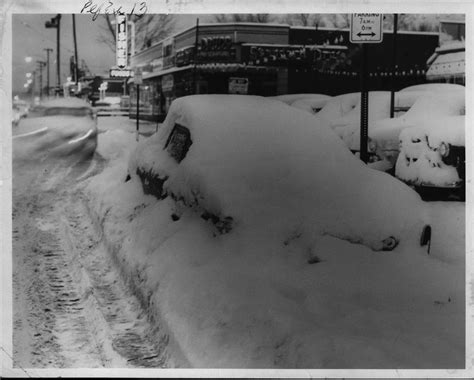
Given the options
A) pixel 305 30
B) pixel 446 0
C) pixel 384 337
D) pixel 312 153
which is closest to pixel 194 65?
pixel 305 30

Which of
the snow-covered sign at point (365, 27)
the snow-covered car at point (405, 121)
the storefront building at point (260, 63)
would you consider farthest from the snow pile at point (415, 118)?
the snow-covered sign at point (365, 27)

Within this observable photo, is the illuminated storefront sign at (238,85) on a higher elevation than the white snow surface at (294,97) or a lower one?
higher

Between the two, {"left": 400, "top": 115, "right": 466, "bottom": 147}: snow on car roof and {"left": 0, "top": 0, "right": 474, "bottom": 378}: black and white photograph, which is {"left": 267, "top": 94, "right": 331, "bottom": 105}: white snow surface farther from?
{"left": 400, "top": 115, "right": 466, "bottom": 147}: snow on car roof

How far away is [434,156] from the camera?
278 inches

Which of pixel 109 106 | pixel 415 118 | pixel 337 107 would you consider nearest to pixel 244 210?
pixel 337 107

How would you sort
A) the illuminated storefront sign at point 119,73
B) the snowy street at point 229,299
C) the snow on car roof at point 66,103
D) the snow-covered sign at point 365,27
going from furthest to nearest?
1. the snow on car roof at point 66,103
2. the illuminated storefront sign at point 119,73
3. the snow-covered sign at point 365,27
4. the snowy street at point 229,299

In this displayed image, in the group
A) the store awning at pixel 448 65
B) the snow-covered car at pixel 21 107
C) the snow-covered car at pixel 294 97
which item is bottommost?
the snow-covered car at pixel 21 107

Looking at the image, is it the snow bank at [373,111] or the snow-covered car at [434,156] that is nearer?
the snow-covered car at [434,156]

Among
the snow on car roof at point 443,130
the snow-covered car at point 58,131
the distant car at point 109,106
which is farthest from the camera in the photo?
the distant car at point 109,106

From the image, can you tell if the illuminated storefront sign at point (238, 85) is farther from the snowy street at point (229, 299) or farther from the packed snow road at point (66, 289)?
the packed snow road at point (66, 289)

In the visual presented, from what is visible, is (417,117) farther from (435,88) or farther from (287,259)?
(287,259)

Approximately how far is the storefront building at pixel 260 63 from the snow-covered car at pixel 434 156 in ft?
2.99

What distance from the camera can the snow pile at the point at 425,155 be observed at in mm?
6727

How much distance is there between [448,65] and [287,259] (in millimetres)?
3016
